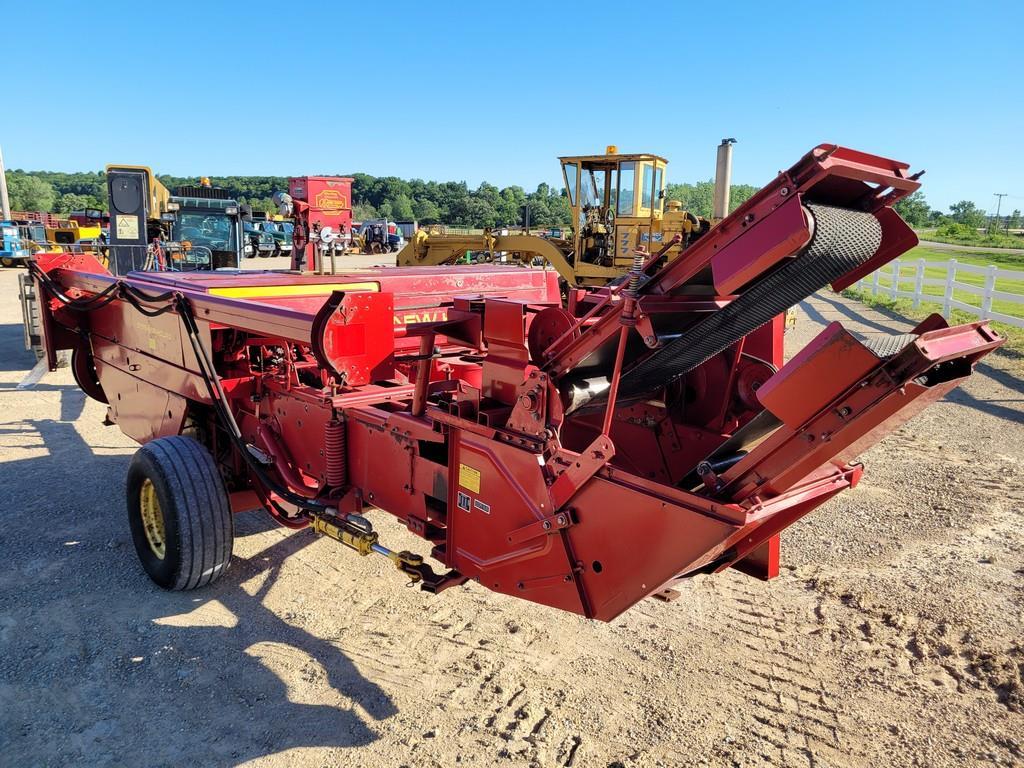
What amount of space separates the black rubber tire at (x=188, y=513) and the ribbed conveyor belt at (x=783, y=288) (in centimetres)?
239

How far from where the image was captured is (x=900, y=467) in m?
6.11

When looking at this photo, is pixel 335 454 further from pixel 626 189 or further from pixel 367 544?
pixel 626 189

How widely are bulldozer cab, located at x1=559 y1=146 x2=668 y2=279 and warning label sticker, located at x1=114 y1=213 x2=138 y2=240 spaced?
8072 millimetres

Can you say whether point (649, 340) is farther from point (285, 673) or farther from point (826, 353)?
point (285, 673)

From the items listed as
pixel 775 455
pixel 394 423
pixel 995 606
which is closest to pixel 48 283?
pixel 394 423

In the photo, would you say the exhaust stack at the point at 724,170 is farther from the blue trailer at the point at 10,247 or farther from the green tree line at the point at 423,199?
the green tree line at the point at 423,199

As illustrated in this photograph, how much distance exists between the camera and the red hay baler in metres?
2.15

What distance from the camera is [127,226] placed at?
1186 centimetres

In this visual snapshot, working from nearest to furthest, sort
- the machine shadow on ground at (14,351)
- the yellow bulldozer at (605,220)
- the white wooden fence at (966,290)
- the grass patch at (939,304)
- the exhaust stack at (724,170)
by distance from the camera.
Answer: the exhaust stack at (724,170)
the machine shadow on ground at (14,351)
the white wooden fence at (966,290)
the grass patch at (939,304)
the yellow bulldozer at (605,220)

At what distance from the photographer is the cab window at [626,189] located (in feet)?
45.9

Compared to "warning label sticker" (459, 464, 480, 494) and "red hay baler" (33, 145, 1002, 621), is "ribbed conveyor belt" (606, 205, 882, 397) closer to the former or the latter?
"red hay baler" (33, 145, 1002, 621)

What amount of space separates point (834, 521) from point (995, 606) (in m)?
1.26

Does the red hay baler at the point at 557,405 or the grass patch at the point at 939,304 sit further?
the grass patch at the point at 939,304

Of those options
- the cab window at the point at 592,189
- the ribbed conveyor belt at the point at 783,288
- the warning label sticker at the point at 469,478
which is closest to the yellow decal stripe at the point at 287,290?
the warning label sticker at the point at 469,478
